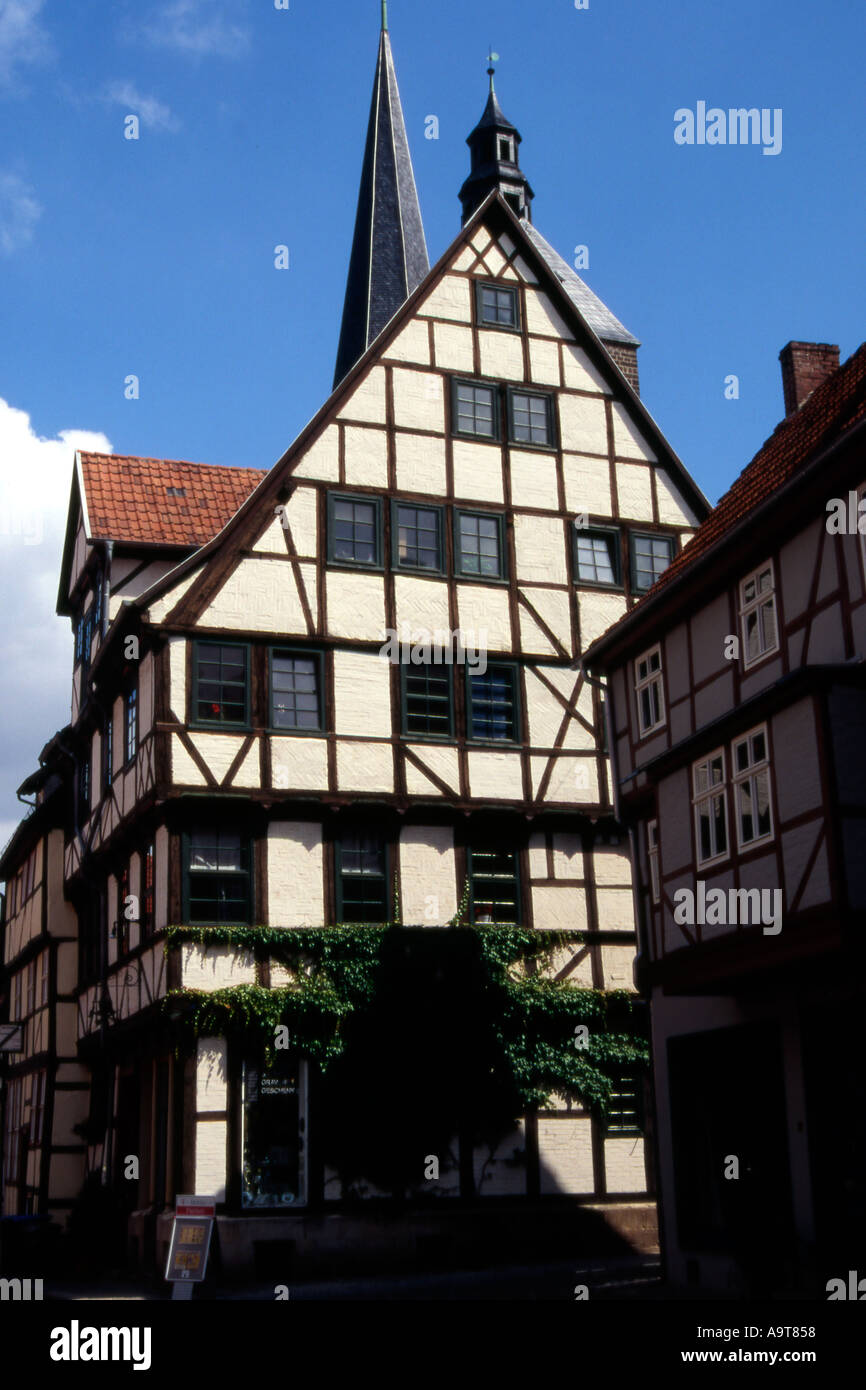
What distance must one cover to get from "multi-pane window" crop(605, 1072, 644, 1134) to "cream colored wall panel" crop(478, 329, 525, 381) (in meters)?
11.9

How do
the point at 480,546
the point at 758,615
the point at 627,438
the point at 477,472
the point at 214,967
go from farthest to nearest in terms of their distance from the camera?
the point at 627,438, the point at 477,472, the point at 480,546, the point at 214,967, the point at 758,615

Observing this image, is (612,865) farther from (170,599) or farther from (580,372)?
(580,372)

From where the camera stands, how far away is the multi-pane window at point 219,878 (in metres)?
24.0

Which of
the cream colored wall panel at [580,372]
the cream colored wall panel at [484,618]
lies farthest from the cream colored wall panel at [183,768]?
the cream colored wall panel at [580,372]

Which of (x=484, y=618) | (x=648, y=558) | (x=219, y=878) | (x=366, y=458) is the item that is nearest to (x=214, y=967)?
(x=219, y=878)

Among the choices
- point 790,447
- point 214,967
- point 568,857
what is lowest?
point 214,967

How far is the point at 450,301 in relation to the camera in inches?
1111

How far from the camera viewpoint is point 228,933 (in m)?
23.7

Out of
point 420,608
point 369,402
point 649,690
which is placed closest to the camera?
point 649,690

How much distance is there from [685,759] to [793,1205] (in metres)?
5.13

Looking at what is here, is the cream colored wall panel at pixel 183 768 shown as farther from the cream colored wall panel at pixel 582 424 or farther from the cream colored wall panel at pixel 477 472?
the cream colored wall panel at pixel 582 424

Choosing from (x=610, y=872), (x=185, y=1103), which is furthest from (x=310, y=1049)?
(x=610, y=872)

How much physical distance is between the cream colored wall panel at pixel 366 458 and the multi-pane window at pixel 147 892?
22.2 ft

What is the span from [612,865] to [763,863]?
30.4ft
